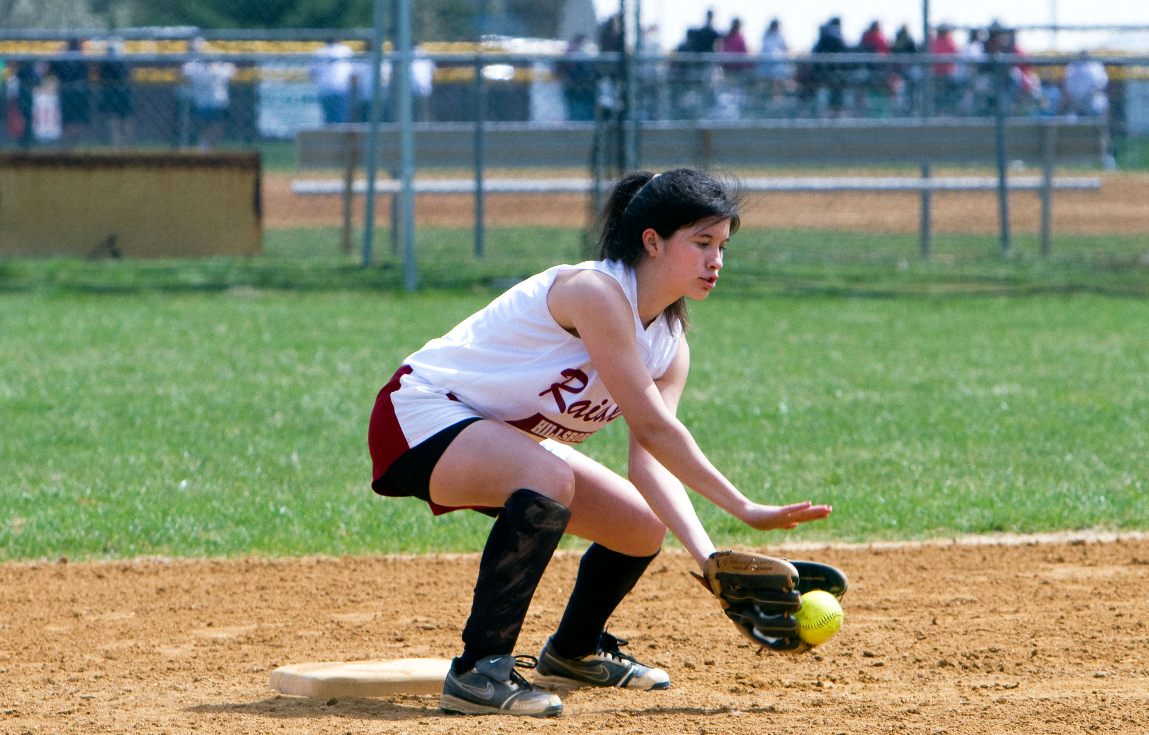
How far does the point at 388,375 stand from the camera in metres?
8.19

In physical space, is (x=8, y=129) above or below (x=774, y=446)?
above

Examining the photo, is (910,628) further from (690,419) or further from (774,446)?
(690,419)

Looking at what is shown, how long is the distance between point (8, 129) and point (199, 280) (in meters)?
5.75

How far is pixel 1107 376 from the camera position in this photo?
8.19m

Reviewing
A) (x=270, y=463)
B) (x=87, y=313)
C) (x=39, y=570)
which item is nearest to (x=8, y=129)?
(x=87, y=313)

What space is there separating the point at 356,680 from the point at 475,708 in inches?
16.5

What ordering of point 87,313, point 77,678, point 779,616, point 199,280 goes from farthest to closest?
point 199,280, point 87,313, point 77,678, point 779,616

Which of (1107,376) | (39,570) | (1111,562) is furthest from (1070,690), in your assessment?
(1107,376)

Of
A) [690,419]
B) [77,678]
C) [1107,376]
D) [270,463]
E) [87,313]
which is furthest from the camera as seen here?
[87,313]

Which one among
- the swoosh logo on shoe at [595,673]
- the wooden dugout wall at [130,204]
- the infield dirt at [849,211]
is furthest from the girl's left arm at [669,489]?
the infield dirt at [849,211]

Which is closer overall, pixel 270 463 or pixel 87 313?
pixel 270 463

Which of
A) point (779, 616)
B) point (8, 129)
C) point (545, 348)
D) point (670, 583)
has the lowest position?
point (670, 583)

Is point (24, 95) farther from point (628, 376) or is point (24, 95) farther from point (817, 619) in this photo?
point (817, 619)

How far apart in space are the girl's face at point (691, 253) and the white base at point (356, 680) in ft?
4.14
